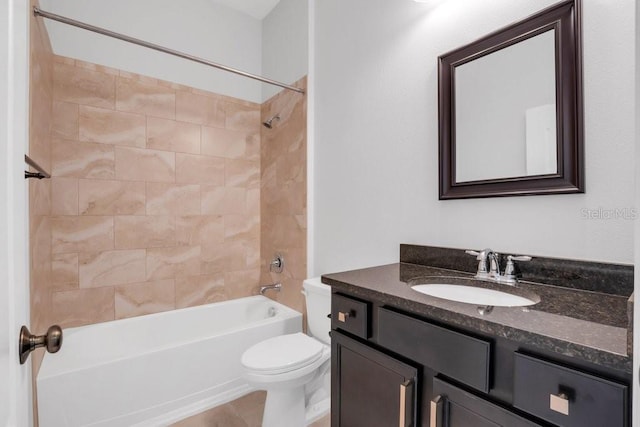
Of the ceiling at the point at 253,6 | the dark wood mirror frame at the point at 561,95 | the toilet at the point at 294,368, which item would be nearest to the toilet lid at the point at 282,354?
the toilet at the point at 294,368

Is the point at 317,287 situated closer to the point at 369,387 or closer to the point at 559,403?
the point at 369,387

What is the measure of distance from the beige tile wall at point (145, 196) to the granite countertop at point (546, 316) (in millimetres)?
1764

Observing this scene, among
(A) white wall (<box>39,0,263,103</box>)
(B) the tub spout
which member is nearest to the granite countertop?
(B) the tub spout

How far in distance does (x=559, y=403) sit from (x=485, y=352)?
0.15 m

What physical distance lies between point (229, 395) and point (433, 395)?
1586mm

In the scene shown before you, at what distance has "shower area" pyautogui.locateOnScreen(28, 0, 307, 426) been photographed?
80.0 inches

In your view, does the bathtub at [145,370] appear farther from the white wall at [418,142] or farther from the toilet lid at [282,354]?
the white wall at [418,142]

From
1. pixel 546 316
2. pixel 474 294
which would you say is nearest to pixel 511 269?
pixel 474 294

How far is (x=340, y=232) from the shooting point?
2018 mm

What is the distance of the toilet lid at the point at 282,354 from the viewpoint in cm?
151

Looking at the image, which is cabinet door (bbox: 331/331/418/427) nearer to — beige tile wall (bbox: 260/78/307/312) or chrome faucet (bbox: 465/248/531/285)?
chrome faucet (bbox: 465/248/531/285)

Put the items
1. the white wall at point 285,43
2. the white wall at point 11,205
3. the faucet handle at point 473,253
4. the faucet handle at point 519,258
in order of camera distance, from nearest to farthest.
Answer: the white wall at point 11,205, the faucet handle at point 519,258, the faucet handle at point 473,253, the white wall at point 285,43

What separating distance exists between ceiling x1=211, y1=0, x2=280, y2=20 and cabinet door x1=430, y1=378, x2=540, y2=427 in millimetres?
2967

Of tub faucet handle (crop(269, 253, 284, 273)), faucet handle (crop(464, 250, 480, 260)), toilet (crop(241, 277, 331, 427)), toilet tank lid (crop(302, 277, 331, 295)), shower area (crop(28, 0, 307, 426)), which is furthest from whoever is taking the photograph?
tub faucet handle (crop(269, 253, 284, 273))
